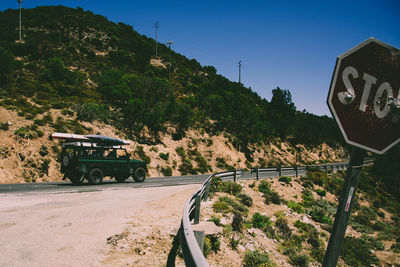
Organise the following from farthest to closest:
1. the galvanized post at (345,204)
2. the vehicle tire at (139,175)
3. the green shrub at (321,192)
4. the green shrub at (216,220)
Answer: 1. the green shrub at (321,192)
2. the vehicle tire at (139,175)
3. the green shrub at (216,220)
4. the galvanized post at (345,204)

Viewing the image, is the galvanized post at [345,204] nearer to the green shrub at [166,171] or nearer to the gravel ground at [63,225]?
the gravel ground at [63,225]

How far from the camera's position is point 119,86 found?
3516cm

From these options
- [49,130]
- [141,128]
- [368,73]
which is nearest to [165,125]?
[141,128]

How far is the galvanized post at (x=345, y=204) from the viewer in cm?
163

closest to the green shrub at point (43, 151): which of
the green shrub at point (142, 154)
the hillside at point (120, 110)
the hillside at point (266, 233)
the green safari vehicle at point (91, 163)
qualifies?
the hillside at point (120, 110)

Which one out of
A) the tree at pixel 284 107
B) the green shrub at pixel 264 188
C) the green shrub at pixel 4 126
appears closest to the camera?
the green shrub at pixel 264 188

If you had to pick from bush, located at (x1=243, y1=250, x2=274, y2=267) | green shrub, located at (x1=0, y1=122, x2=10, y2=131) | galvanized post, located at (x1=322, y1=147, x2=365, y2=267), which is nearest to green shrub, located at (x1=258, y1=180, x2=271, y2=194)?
bush, located at (x1=243, y1=250, x2=274, y2=267)

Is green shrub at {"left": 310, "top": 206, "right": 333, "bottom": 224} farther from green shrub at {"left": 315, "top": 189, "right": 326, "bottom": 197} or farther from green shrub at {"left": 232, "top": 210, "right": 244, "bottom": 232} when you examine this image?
green shrub at {"left": 232, "top": 210, "right": 244, "bottom": 232}

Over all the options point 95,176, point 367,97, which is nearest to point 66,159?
point 95,176

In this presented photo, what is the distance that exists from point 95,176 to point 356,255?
14.8 metres

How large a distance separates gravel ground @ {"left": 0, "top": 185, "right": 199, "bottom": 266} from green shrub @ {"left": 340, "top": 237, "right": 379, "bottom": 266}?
8.28m

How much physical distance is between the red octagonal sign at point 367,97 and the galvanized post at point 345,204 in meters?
0.13

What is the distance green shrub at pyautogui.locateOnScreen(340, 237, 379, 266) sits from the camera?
438 inches

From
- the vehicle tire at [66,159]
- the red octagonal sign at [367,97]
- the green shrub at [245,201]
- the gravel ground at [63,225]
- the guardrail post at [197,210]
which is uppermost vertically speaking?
the red octagonal sign at [367,97]
